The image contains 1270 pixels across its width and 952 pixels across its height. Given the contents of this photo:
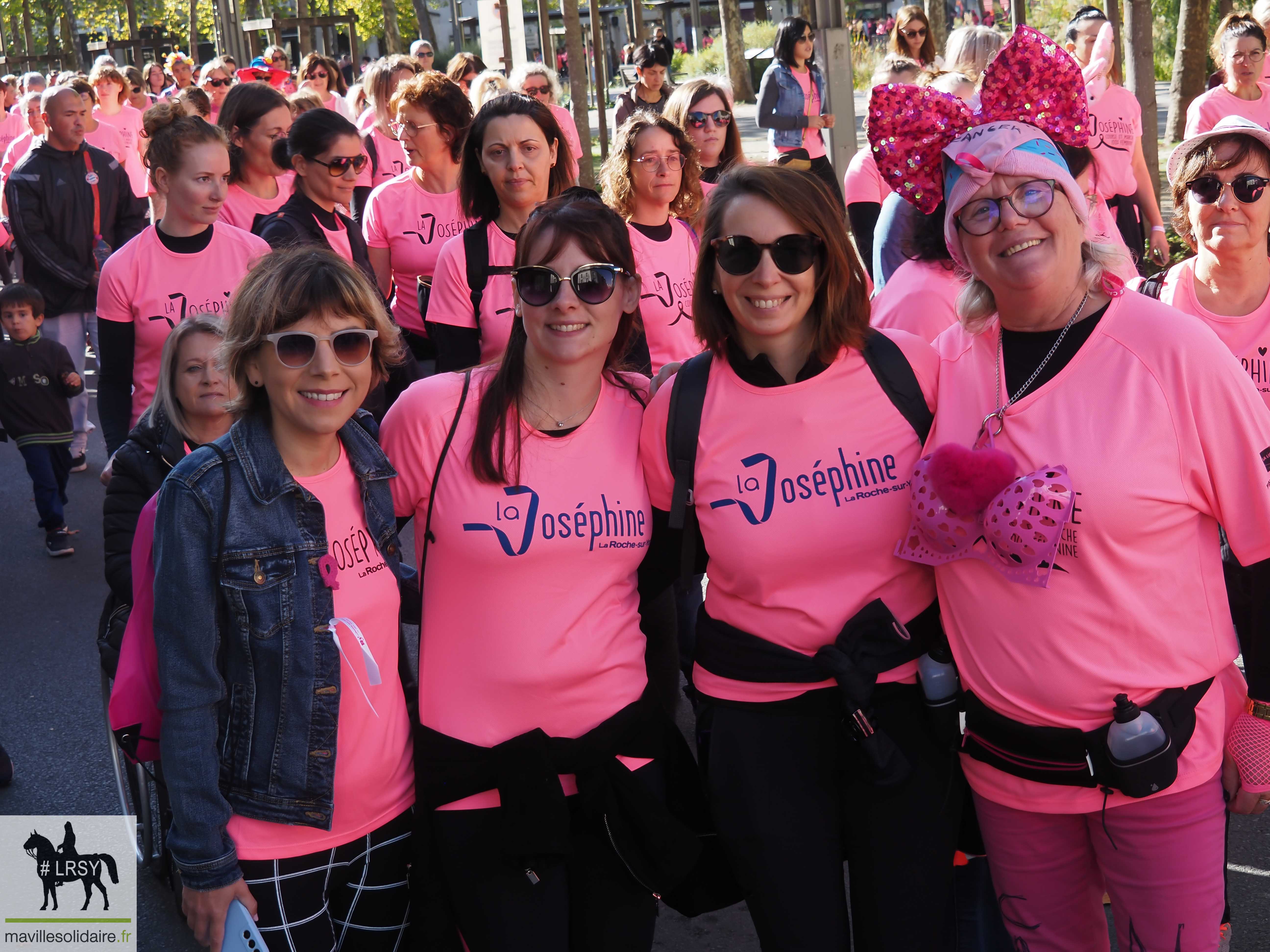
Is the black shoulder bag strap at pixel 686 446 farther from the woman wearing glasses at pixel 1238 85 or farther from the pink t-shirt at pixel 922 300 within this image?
the woman wearing glasses at pixel 1238 85

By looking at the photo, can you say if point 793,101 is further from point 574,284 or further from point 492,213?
point 574,284

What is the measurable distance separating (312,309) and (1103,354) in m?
1.55

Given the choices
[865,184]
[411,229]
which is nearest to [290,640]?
[411,229]

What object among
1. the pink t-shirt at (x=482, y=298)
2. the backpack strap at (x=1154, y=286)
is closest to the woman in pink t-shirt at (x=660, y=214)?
the pink t-shirt at (x=482, y=298)

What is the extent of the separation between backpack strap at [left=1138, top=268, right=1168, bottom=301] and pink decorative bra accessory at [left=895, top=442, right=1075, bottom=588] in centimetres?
164

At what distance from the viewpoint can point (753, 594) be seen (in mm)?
2633

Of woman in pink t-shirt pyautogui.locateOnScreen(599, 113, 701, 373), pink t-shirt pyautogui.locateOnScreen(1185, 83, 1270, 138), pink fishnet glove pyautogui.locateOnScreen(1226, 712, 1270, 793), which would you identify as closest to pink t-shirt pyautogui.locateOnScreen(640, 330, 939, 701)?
pink fishnet glove pyautogui.locateOnScreen(1226, 712, 1270, 793)

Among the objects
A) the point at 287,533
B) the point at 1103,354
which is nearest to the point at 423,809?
the point at 287,533

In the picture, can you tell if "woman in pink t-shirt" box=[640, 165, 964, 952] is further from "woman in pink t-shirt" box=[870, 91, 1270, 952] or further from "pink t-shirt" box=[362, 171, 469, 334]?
"pink t-shirt" box=[362, 171, 469, 334]

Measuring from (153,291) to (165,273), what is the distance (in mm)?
100

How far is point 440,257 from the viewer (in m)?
4.67

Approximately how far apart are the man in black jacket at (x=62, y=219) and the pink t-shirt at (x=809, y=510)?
6.44 meters

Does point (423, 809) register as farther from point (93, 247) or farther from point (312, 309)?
point (93, 247)

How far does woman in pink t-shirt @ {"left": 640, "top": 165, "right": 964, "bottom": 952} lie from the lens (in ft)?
8.43
